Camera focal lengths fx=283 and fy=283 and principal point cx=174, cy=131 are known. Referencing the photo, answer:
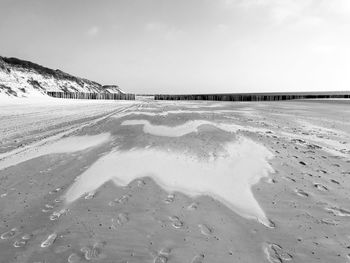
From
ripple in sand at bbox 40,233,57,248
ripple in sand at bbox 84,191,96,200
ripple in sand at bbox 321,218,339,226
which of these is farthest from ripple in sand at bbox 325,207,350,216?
ripple in sand at bbox 40,233,57,248

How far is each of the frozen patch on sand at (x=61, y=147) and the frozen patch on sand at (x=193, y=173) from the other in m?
1.82

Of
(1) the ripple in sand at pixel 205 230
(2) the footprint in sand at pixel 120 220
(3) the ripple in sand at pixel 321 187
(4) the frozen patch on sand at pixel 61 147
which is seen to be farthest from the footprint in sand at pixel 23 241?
(3) the ripple in sand at pixel 321 187

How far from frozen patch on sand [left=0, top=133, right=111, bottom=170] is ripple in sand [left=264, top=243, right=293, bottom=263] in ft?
21.5

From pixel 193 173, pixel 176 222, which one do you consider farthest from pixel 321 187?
pixel 176 222

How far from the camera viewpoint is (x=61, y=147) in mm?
9141

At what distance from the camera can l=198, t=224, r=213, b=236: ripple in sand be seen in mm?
4062

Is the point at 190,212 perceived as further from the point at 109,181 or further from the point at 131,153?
the point at 131,153

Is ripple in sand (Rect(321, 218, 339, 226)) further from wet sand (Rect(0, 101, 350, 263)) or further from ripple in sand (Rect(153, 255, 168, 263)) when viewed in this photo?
ripple in sand (Rect(153, 255, 168, 263))

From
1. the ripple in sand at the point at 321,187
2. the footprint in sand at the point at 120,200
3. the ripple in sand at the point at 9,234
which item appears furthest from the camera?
the ripple in sand at the point at 321,187

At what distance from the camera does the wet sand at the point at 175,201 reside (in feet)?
12.1

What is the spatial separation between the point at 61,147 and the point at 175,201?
18.1 feet

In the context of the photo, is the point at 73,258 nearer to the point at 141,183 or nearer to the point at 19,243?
the point at 19,243

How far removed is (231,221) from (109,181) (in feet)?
9.22

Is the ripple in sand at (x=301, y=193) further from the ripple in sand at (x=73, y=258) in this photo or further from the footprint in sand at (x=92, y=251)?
the ripple in sand at (x=73, y=258)
